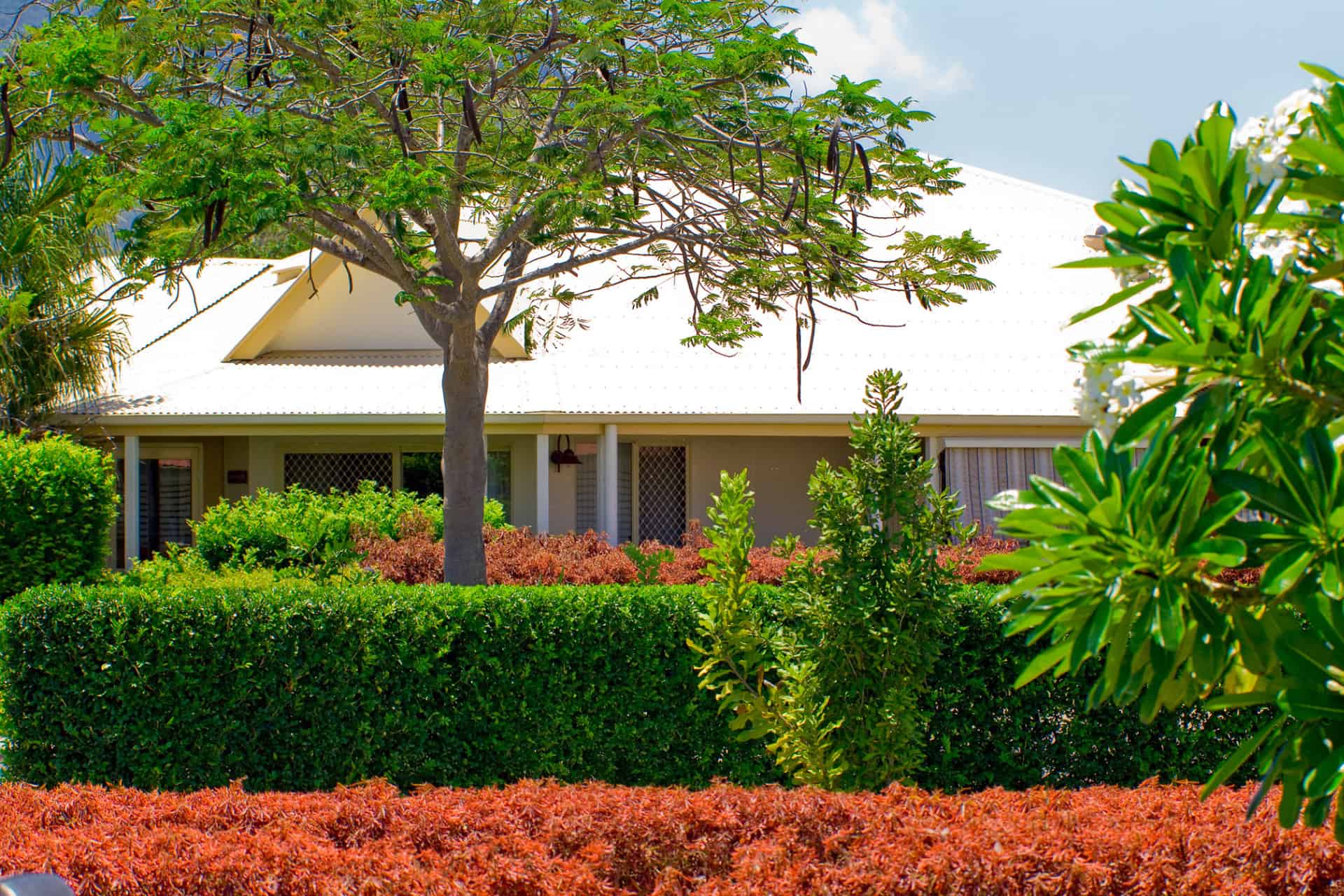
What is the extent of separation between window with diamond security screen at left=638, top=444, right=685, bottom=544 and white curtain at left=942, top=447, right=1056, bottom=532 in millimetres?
4100

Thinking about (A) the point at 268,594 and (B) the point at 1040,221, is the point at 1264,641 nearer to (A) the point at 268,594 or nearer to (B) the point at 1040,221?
(A) the point at 268,594

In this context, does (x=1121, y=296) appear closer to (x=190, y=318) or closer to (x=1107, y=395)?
(x=1107, y=395)

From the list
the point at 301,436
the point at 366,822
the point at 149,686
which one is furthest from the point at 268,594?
the point at 301,436

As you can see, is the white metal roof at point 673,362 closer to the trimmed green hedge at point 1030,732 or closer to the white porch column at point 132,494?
the white porch column at point 132,494

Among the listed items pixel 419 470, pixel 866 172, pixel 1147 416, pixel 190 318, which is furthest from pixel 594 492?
pixel 1147 416

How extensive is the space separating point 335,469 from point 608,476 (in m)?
4.83

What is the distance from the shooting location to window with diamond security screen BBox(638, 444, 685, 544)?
57.4 ft

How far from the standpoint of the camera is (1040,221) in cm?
2097

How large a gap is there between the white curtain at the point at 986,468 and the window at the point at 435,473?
6.39 m

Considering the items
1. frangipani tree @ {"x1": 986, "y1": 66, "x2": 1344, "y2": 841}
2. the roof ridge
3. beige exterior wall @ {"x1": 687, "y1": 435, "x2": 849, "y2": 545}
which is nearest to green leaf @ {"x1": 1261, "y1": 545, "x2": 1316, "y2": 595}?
frangipani tree @ {"x1": 986, "y1": 66, "x2": 1344, "y2": 841}

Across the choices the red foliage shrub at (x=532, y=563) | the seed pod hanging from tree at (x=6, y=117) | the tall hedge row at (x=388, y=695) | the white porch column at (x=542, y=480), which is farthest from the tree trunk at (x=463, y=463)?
the white porch column at (x=542, y=480)

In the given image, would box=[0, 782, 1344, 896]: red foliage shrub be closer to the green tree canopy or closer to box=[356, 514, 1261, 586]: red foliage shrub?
box=[356, 514, 1261, 586]: red foliage shrub

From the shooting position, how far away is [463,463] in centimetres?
890

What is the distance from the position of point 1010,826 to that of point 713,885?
41.9 inches
